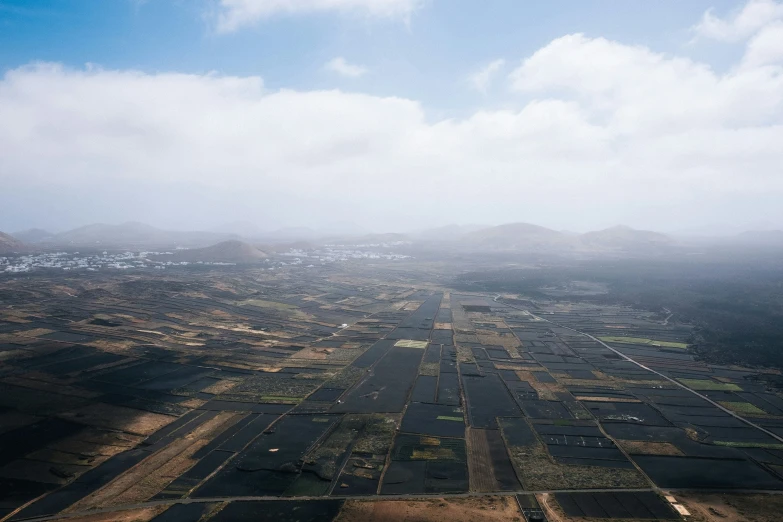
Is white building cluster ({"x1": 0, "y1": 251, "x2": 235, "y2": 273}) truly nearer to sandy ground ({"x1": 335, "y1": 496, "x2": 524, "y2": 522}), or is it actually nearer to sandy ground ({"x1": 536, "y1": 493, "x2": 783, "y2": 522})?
sandy ground ({"x1": 335, "y1": 496, "x2": 524, "y2": 522})

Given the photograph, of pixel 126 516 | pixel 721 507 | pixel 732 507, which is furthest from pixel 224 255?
pixel 732 507

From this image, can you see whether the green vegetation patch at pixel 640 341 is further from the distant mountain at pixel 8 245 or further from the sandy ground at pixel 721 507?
the distant mountain at pixel 8 245

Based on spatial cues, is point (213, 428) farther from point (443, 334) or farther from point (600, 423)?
point (443, 334)

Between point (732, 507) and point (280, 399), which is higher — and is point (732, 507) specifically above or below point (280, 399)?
below

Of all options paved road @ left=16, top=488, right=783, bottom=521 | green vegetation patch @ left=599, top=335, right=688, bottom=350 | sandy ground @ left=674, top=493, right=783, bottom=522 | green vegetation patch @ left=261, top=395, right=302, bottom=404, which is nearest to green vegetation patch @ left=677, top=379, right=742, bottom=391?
green vegetation patch @ left=599, top=335, right=688, bottom=350

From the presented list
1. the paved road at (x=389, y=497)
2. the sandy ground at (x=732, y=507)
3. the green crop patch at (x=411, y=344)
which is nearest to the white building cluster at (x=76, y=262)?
the green crop patch at (x=411, y=344)

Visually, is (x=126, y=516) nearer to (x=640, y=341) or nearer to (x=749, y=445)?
(x=749, y=445)
